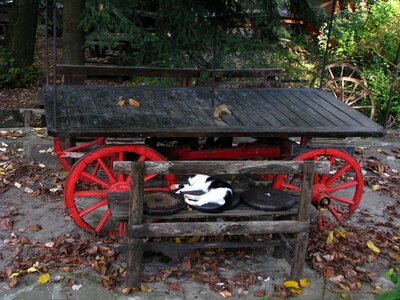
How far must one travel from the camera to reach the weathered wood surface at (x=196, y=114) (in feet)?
13.6

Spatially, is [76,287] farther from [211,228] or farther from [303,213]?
[303,213]

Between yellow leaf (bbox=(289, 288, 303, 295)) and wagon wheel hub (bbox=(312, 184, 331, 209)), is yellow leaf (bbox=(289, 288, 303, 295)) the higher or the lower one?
the lower one

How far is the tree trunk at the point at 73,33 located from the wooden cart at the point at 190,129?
10.8ft

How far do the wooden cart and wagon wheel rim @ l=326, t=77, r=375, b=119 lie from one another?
406cm

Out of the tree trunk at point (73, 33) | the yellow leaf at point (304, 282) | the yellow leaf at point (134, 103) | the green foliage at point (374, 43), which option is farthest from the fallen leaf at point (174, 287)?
the green foliage at point (374, 43)

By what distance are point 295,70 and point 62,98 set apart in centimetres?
807

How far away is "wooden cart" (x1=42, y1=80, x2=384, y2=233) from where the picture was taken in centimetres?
422

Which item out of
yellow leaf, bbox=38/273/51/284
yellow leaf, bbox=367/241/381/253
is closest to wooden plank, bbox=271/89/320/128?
yellow leaf, bbox=367/241/381/253

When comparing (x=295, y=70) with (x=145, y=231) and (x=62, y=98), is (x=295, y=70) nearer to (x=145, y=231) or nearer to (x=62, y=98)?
(x=62, y=98)

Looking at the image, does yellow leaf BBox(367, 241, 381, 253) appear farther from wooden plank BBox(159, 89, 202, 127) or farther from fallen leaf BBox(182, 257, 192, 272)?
wooden plank BBox(159, 89, 202, 127)

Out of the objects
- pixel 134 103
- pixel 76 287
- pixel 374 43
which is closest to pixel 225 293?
pixel 76 287

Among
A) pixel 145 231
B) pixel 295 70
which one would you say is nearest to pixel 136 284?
pixel 145 231

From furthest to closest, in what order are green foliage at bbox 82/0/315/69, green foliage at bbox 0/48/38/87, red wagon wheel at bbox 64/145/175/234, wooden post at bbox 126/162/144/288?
green foliage at bbox 0/48/38/87 → green foliage at bbox 82/0/315/69 → red wagon wheel at bbox 64/145/175/234 → wooden post at bbox 126/162/144/288

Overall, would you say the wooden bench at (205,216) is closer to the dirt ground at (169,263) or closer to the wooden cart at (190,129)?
the dirt ground at (169,263)
